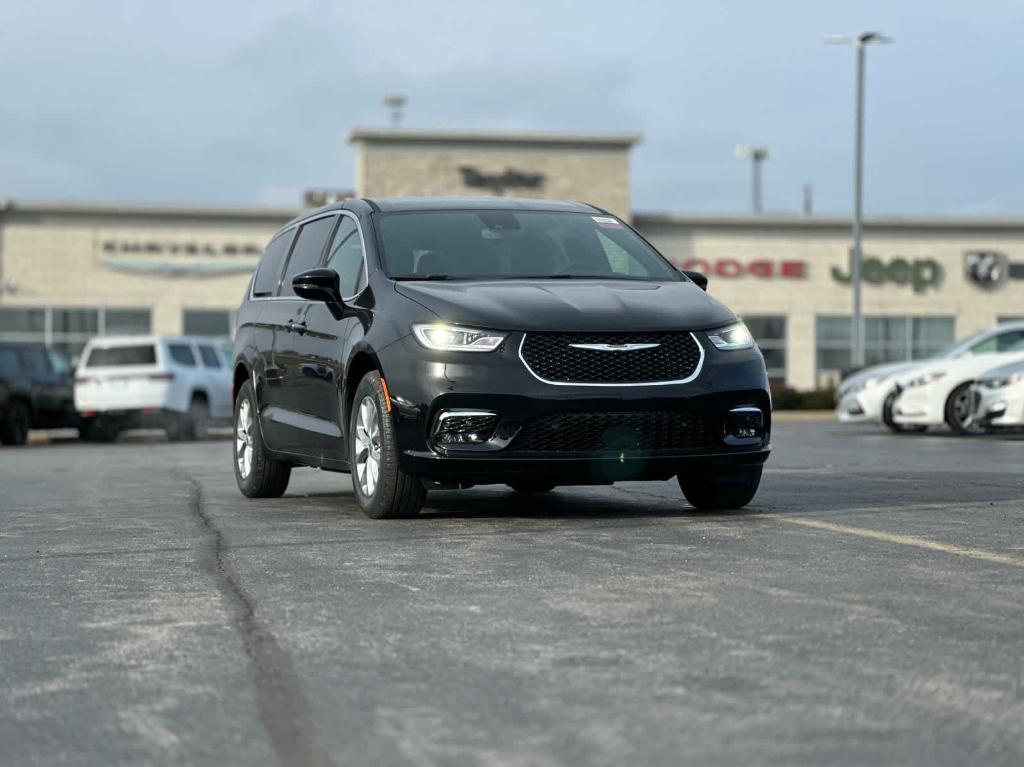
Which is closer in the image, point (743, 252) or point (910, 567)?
point (910, 567)

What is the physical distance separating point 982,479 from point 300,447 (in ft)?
15.6

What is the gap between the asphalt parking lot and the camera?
4465 millimetres

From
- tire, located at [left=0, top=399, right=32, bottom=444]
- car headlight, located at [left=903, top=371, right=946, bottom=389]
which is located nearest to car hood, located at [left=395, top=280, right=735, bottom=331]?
car headlight, located at [left=903, top=371, right=946, bottom=389]

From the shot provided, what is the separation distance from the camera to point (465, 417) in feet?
31.0

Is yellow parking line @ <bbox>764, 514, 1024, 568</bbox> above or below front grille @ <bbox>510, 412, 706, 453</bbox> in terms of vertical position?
below

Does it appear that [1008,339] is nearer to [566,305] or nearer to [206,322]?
[566,305]

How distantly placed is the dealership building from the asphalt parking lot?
42.1 meters

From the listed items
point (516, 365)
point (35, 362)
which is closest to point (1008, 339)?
point (35, 362)

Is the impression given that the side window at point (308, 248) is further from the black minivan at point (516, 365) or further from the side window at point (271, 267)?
the black minivan at point (516, 365)

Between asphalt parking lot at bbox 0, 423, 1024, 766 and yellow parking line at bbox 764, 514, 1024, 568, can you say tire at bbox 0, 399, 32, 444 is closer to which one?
asphalt parking lot at bbox 0, 423, 1024, 766

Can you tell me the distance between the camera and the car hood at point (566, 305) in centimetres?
949

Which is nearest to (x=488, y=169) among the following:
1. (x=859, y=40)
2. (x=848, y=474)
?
(x=859, y=40)

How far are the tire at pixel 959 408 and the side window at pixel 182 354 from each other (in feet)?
40.4

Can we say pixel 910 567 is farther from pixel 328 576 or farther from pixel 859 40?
pixel 859 40
